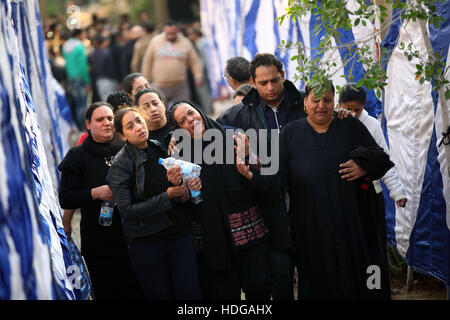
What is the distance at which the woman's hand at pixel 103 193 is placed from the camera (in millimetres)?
Result: 4770

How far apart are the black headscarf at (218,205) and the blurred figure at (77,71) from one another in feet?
32.9

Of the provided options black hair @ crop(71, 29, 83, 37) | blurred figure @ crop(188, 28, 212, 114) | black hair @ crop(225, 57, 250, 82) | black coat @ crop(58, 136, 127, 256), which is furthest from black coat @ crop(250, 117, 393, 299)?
black hair @ crop(71, 29, 83, 37)

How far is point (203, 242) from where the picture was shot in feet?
15.1

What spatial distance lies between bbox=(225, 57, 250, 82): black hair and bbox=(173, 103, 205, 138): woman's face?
5.26 ft

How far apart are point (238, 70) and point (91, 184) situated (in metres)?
1.84

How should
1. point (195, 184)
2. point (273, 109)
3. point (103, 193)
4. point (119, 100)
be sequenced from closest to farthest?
1. point (195, 184)
2. point (103, 193)
3. point (273, 109)
4. point (119, 100)

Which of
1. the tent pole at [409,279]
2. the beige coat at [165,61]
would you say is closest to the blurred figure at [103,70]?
the beige coat at [165,61]

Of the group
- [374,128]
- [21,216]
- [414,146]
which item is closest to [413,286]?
[414,146]

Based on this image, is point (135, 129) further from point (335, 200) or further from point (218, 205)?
point (335, 200)

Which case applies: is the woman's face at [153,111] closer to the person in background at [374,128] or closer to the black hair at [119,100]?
the black hair at [119,100]

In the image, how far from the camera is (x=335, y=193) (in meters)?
4.58
